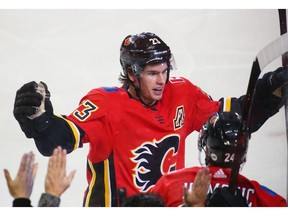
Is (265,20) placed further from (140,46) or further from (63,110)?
(63,110)

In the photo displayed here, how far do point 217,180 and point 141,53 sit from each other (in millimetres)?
601

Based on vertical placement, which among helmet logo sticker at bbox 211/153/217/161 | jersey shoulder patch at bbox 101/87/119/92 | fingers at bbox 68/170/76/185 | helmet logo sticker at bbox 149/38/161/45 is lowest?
fingers at bbox 68/170/76/185

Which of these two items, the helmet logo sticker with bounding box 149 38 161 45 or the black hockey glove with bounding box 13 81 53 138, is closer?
the black hockey glove with bounding box 13 81 53 138

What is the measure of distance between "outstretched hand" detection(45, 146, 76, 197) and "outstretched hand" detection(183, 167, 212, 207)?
47cm

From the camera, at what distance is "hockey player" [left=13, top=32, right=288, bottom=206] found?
10.2 ft

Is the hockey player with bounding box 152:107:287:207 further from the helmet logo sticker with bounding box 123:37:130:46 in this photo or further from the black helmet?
the helmet logo sticker with bounding box 123:37:130:46

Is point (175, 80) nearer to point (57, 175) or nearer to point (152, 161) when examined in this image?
point (152, 161)

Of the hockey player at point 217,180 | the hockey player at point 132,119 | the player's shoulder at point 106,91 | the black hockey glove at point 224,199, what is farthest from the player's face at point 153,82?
the black hockey glove at point 224,199

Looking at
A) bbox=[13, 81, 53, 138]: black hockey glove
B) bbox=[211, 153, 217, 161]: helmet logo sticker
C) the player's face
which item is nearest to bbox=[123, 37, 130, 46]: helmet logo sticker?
the player's face

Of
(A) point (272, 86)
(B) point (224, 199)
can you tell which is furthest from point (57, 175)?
(A) point (272, 86)

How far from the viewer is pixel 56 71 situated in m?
3.28

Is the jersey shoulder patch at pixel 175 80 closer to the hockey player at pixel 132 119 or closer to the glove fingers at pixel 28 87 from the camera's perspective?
the hockey player at pixel 132 119
